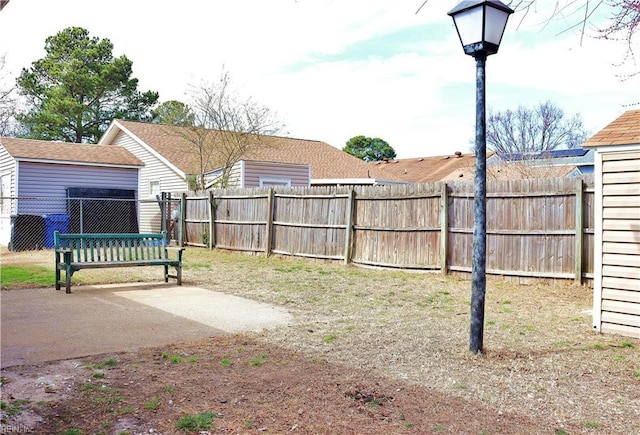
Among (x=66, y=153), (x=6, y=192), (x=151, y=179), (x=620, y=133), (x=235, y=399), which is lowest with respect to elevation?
(x=235, y=399)

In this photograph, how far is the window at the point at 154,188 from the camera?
2286cm

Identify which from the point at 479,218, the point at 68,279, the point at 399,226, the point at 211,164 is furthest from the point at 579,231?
the point at 211,164

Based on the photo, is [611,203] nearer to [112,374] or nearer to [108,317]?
[112,374]

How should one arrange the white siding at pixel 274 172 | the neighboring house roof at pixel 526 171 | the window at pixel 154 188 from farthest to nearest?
the neighboring house roof at pixel 526 171 < the window at pixel 154 188 < the white siding at pixel 274 172

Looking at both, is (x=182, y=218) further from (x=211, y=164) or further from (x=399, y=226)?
(x=399, y=226)

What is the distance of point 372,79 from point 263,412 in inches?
399

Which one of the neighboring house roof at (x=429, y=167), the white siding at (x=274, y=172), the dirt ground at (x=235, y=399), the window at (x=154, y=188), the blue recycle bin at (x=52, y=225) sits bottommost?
the dirt ground at (x=235, y=399)

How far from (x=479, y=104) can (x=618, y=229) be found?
2431 millimetres

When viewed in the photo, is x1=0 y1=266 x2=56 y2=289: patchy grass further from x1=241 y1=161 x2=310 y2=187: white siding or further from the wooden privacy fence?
x1=241 y1=161 x2=310 y2=187: white siding

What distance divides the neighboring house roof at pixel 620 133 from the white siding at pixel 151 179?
1695cm

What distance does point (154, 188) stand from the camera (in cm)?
2316

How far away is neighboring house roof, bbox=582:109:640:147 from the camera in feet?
20.6

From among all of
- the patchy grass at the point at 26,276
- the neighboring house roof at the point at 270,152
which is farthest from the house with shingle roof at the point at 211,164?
the patchy grass at the point at 26,276

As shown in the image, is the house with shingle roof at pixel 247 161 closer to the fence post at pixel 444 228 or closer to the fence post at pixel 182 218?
the fence post at pixel 182 218
